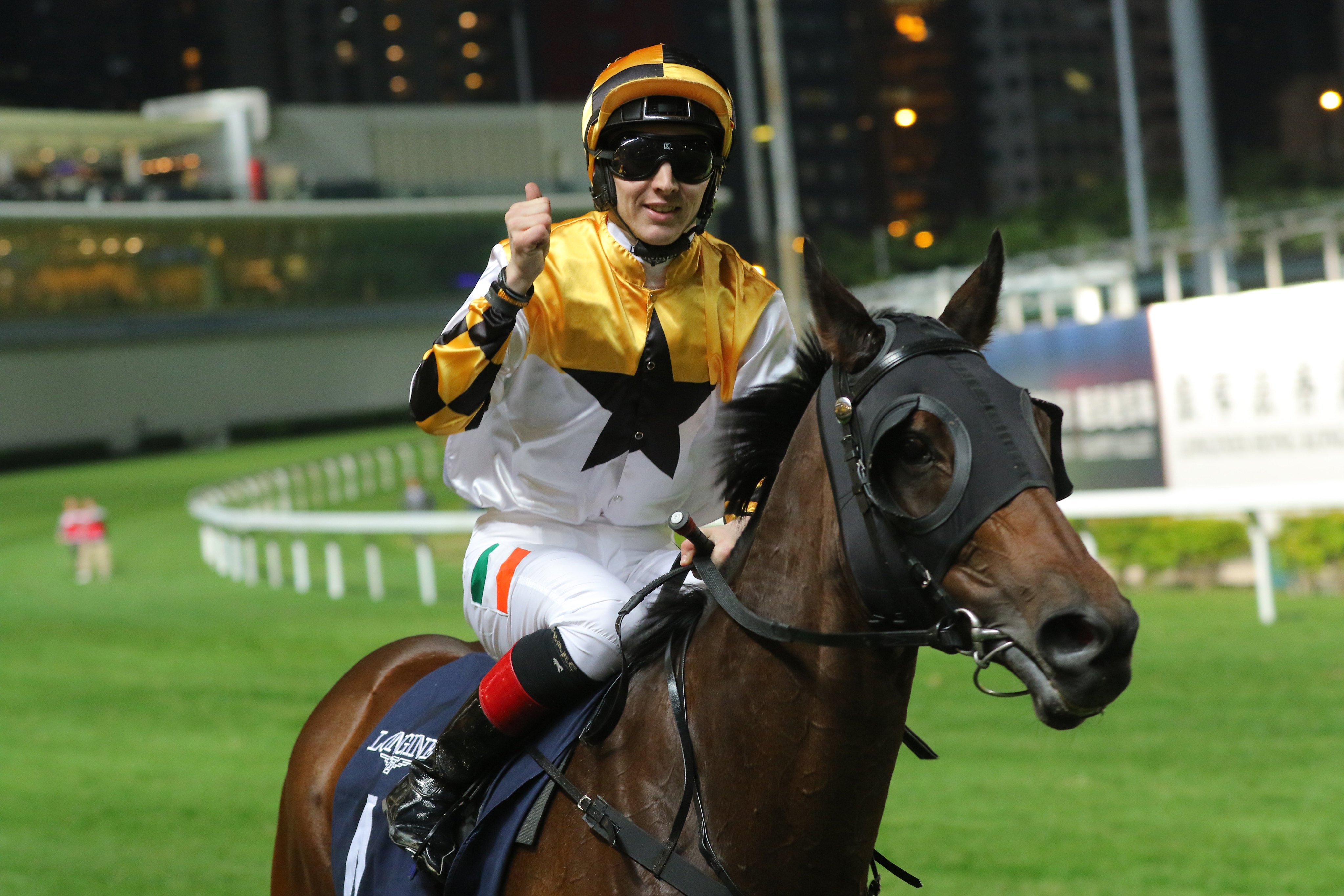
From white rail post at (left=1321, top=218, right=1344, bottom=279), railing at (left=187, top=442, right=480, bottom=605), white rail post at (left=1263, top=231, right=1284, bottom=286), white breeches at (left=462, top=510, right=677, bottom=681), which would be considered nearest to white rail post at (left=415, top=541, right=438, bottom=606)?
railing at (left=187, top=442, right=480, bottom=605)

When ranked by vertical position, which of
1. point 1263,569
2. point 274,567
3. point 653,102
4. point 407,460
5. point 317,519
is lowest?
point 274,567

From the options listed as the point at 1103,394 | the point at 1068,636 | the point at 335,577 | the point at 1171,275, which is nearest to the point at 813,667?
the point at 1068,636

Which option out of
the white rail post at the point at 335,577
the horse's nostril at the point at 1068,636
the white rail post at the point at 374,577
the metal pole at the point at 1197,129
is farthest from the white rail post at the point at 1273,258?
the horse's nostril at the point at 1068,636

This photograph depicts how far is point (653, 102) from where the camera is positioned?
2.46 meters

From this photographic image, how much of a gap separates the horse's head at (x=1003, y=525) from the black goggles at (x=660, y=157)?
67 centimetres

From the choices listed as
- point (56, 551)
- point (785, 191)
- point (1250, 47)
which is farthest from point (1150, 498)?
point (1250, 47)

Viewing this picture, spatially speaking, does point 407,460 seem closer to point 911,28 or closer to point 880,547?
point 911,28

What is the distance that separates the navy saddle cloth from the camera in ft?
7.59

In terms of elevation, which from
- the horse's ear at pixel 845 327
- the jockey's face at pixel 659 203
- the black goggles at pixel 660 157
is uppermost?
the black goggles at pixel 660 157

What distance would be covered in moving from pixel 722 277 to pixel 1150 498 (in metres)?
7.38

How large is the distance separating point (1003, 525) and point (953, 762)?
496 centimetres

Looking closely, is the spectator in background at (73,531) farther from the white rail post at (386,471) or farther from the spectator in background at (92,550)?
the white rail post at (386,471)

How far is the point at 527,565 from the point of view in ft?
8.23

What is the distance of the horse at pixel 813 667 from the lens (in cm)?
164
